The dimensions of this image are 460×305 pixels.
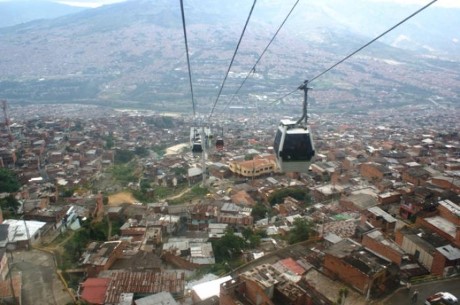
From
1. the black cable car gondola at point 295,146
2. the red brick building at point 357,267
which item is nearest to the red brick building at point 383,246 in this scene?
the red brick building at point 357,267

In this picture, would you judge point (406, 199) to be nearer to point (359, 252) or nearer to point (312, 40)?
point (359, 252)

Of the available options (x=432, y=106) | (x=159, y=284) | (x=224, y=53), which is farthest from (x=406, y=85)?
(x=159, y=284)

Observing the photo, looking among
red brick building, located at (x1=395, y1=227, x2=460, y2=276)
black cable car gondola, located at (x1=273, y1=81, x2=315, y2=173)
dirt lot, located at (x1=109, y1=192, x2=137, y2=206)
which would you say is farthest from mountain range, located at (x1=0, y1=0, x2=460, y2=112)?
black cable car gondola, located at (x1=273, y1=81, x2=315, y2=173)

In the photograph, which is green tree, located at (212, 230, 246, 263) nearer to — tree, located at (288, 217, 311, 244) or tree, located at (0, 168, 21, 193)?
tree, located at (288, 217, 311, 244)

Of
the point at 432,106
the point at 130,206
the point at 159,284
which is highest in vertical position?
the point at 159,284

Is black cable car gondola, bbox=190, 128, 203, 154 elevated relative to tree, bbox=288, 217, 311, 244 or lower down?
elevated

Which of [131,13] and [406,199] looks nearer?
[406,199]

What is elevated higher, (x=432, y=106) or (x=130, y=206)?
(x=130, y=206)
